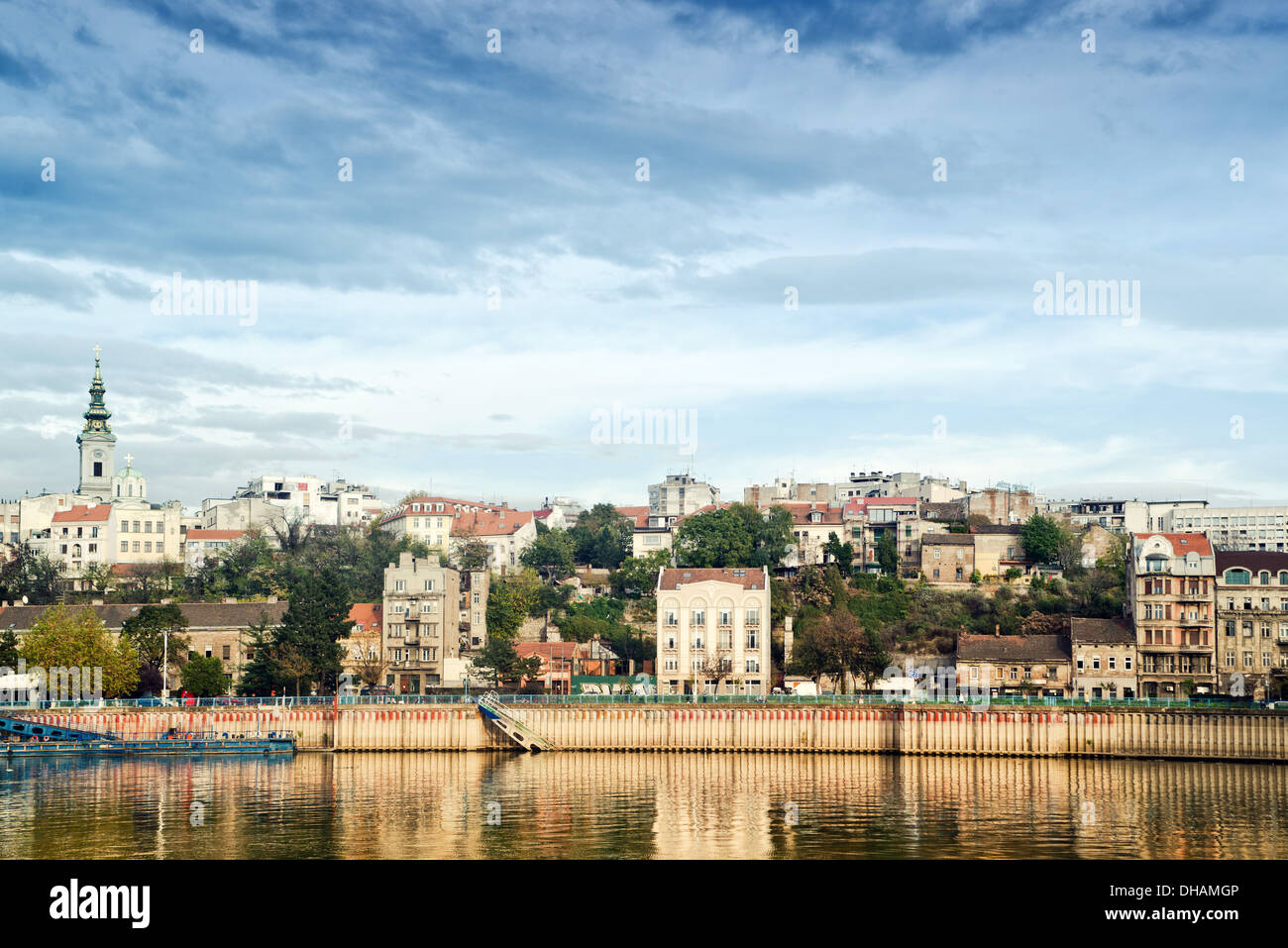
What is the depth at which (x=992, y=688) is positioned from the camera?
262 ft

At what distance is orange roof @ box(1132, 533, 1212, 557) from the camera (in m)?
79.7

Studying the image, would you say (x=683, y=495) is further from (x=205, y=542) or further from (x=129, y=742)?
(x=129, y=742)

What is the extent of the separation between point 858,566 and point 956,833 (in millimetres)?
71546

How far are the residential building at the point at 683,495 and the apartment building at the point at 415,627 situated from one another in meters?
65.4

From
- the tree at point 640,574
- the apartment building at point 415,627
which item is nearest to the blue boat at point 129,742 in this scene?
the apartment building at point 415,627

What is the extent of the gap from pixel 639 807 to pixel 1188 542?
47.3 metres

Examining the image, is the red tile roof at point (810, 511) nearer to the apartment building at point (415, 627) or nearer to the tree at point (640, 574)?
the tree at point (640, 574)

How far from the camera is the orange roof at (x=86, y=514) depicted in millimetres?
132625

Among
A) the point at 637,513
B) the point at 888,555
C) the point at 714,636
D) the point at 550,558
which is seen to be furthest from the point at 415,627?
the point at 637,513

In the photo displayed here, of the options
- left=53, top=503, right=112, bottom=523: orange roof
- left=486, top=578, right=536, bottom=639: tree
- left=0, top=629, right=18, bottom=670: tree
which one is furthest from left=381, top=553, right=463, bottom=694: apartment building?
left=53, top=503, right=112, bottom=523: orange roof

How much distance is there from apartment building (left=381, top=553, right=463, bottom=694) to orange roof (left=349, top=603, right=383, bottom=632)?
2.20 meters

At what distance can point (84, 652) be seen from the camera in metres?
79.4

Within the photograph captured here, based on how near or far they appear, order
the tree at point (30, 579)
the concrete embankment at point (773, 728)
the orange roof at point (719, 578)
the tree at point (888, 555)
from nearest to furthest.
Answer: the concrete embankment at point (773, 728), the orange roof at point (719, 578), the tree at point (888, 555), the tree at point (30, 579)
